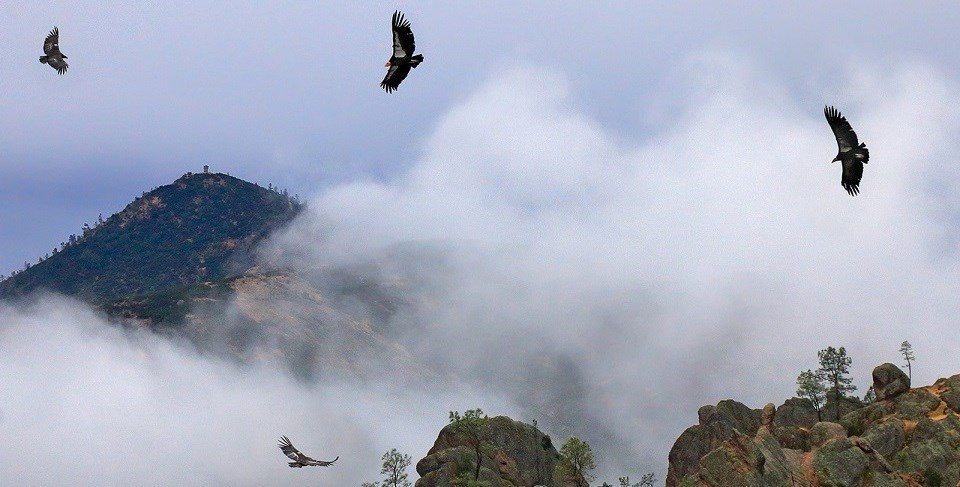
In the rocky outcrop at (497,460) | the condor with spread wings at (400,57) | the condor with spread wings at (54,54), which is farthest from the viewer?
the rocky outcrop at (497,460)

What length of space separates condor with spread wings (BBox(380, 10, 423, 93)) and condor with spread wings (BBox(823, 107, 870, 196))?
20.8 meters

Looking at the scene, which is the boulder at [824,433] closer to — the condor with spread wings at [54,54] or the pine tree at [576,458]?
the pine tree at [576,458]

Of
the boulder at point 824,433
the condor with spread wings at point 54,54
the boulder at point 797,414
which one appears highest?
the boulder at point 797,414

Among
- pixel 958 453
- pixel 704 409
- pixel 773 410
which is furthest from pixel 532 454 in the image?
pixel 958 453

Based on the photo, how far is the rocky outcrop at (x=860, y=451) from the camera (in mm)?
97188

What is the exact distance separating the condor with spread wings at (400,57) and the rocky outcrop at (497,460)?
3587 inches

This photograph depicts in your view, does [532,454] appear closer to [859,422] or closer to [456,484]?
[456,484]

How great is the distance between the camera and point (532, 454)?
15125cm

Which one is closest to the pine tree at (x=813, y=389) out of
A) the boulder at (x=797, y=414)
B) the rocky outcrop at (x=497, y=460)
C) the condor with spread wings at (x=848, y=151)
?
the boulder at (x=797, y=414)

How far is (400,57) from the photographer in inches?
1708

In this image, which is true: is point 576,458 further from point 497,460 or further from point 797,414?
point 797,414

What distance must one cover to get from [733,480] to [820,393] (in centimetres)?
5832

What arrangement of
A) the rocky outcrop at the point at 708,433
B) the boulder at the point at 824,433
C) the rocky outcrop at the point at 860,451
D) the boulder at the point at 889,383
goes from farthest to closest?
1. the rocky outcrop at the point at 708,433
2. the boulder at the point at 889,383
3. the boulder at the point at 824,433
4. the rocky outcrop at the point at 860,451

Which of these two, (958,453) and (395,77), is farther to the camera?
(958,453)
